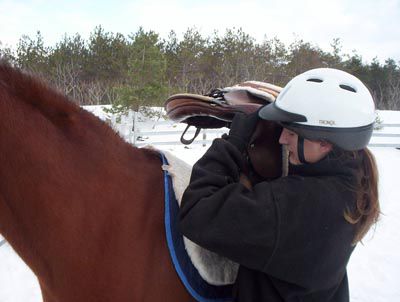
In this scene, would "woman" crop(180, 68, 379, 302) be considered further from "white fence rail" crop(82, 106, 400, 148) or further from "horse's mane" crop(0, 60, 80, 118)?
"white fence rail" crop(82, 106, 400, 148)

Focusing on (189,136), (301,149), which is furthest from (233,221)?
(189,136)

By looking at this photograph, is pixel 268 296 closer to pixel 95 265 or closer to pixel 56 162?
pixel 95 265

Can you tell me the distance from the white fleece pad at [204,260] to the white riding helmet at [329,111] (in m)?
0.35

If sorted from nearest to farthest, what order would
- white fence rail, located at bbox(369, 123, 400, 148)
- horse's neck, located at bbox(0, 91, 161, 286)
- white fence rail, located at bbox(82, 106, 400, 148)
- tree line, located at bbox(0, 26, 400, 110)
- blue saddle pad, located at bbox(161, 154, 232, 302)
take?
1. horse's neck, located at bbox(0, 91, 161, 286)
2. blue saddle pad, located at bbox(161, 154, 232, 302)
3. white fence rail, located at bbox(82, 106, 400, 148)
4. white fence rail, located at bbox(369, 123, 400, 148)
5. tree line, located at bbox(0, 26, 400, 110)

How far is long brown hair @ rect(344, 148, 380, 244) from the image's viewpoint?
3.27 ft

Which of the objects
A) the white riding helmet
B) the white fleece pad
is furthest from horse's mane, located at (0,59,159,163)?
the white riding helmet

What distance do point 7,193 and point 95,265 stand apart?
0.32m

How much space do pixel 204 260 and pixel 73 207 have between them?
0.44m

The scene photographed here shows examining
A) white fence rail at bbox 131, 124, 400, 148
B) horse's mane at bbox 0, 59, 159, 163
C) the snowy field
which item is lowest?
the snowy field

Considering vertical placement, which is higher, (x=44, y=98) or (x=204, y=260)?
(x=44, y=98)

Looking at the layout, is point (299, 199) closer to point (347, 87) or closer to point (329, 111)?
point (329, 111)

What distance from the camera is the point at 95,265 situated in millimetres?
972

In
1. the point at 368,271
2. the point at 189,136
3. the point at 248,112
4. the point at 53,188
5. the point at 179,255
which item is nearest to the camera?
the point at 53,188

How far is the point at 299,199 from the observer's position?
3.13ft
